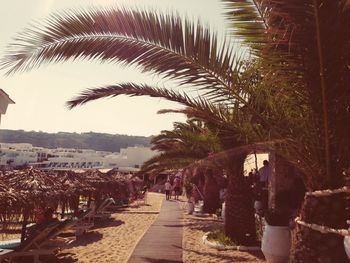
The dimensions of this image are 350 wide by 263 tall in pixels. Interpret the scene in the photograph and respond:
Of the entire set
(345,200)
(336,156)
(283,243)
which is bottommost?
(283,243)

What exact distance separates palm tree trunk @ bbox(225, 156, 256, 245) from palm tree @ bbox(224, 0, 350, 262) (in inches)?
A: 221

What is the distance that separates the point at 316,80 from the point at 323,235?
1.67m

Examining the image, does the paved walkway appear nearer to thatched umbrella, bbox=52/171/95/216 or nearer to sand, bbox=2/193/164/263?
sand, bbox=2/193/164/263

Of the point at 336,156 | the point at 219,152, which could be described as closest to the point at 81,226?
the point at 219,152

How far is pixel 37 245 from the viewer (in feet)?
26.8

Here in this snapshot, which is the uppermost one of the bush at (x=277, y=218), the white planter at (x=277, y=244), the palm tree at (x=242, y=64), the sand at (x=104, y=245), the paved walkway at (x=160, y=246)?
the palm tree at (x=242, y=64)

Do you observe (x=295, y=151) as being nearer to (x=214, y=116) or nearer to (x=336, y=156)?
(x=336, y=156)

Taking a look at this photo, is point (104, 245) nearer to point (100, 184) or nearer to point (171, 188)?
point (100, 184)

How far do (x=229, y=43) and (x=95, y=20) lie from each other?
1694mm

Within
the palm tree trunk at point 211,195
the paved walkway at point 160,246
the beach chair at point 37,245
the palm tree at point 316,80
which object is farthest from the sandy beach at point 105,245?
the palm tree at point 316,80

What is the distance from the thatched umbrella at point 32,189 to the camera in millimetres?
8406

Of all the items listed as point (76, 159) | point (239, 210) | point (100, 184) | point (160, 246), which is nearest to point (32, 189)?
point (160, 246)

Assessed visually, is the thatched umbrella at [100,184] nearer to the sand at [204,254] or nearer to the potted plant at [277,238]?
the sand at [204,254]

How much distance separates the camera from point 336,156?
4328 mm
